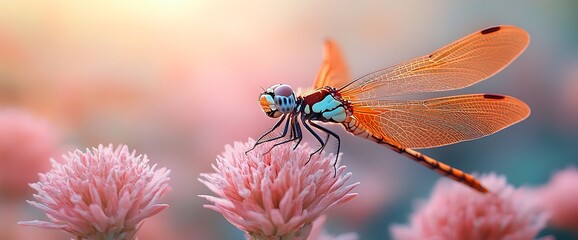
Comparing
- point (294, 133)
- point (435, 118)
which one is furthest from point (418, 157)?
point (294, 133)

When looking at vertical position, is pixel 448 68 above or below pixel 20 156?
below

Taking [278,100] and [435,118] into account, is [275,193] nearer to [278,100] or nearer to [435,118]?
[278,100]

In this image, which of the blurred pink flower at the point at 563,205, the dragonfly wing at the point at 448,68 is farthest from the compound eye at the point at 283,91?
the blurred pink flower at the point at 563,205

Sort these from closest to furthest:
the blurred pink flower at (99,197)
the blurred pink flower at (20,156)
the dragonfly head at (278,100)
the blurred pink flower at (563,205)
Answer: the blurred pink flower at (99,197)
the dragonfly head at (278,100)
the blurred pink flower at (20,156)
the blurred pink flower at (563,205)

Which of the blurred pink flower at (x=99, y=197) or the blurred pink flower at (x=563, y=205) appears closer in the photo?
the blurred pink flower at (x=99, y=197)

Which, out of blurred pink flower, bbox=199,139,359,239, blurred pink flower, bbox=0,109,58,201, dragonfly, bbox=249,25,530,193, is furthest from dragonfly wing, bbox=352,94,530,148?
blurred pink flower, bbox=0,109,58,201

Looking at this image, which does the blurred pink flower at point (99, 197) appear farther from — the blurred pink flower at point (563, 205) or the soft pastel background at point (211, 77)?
the blurred pink flower at point (563, 205)

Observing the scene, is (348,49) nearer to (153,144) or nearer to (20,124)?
(153,144)
